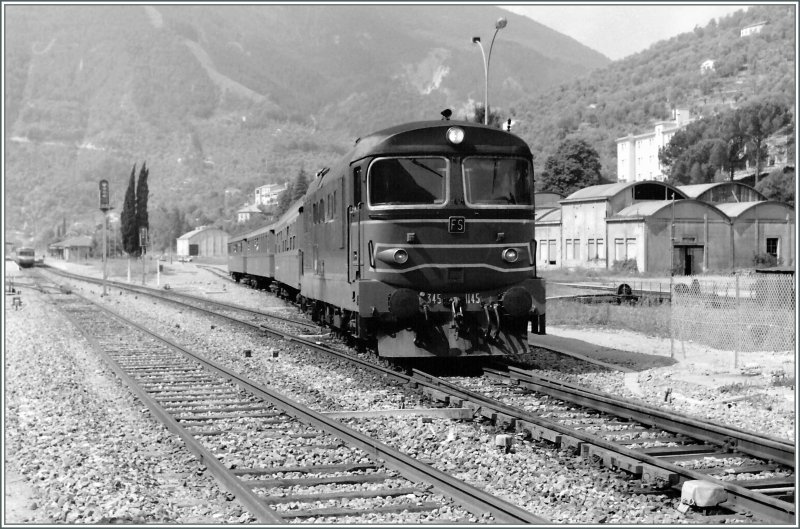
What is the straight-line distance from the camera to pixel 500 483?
7406 mm

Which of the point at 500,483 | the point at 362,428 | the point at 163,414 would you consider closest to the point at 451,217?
the point at 362,428

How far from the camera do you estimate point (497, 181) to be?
12.7m

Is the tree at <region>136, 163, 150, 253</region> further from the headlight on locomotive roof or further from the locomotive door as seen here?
the headlight on locomotive roof

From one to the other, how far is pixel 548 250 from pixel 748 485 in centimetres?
5663

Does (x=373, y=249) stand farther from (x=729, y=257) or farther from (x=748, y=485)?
(x=729, y=257)

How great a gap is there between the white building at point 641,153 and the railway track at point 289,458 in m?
115

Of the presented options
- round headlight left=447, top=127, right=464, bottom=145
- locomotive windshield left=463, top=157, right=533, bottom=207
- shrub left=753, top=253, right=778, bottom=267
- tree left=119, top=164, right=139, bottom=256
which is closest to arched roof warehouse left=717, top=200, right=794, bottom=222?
shrub left=753, top=253, right=778, bottom=267

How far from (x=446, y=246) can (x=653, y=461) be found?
5581 millimetres

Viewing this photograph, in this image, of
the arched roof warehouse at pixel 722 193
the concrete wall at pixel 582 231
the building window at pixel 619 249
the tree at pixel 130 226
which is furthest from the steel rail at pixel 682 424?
the tree at pixel 130 226

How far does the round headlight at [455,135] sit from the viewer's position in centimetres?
1241

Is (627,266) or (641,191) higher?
(641,191)

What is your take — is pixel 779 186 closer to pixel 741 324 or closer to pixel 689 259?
pixel 689 259

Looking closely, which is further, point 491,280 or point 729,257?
point 729,257

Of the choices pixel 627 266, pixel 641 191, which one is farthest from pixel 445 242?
pixel 641 191
